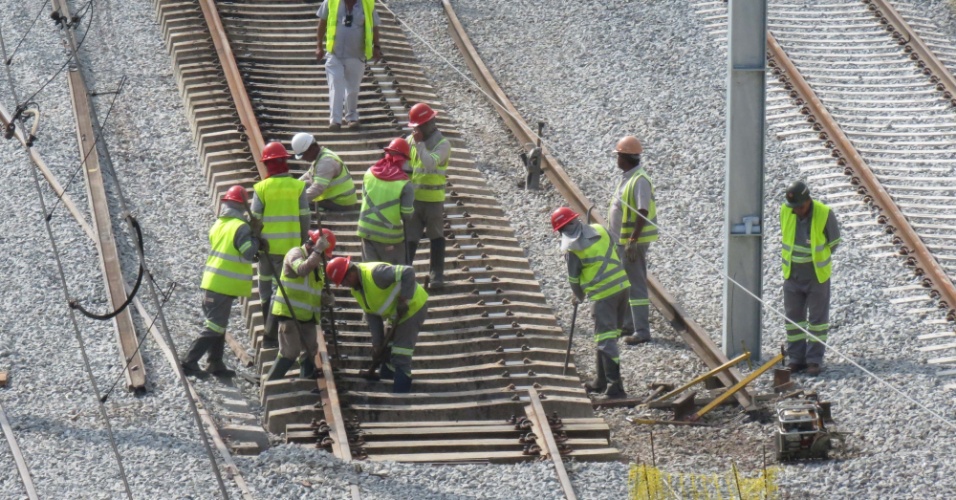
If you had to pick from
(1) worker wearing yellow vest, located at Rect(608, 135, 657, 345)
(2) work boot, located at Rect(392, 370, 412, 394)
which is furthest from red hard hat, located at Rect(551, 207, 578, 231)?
(2) work boot, located at Rect(392, 370, 412, 394)

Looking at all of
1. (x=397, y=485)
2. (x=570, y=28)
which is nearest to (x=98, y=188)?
(x=397, y=485)

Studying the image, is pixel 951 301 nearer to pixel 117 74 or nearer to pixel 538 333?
pixel 538 333

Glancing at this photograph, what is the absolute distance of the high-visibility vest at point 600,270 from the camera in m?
12.0

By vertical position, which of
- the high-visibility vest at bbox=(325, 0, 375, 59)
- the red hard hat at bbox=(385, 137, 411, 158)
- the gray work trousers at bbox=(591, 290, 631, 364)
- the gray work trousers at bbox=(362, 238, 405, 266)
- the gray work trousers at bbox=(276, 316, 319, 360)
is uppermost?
the high-visibility vest at bbox=(325, 0, 375, 59)

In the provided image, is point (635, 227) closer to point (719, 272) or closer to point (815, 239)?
point (719, 272)

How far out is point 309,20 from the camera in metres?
17.2

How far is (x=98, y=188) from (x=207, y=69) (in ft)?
9.21

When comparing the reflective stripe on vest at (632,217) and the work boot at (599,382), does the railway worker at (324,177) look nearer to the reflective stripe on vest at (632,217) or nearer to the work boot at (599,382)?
the reflective stripe on vest at (632,217)

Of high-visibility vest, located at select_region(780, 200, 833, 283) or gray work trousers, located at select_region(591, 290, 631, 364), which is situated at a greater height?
high-visibility vest, located at select_region(780, 200, 833, 283)

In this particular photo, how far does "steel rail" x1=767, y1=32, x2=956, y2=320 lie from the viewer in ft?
42.9

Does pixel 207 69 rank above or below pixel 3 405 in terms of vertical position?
above

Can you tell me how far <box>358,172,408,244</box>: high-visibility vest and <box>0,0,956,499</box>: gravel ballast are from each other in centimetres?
156

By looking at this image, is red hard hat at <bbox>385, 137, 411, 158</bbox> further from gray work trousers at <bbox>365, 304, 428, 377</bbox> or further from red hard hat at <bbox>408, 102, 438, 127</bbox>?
gray work trousers at <bbox>365, 304, 428, 377</bbox>

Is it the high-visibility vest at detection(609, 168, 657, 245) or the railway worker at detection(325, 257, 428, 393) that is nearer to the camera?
the railway worker at detection(325, 257, 428, 393)
